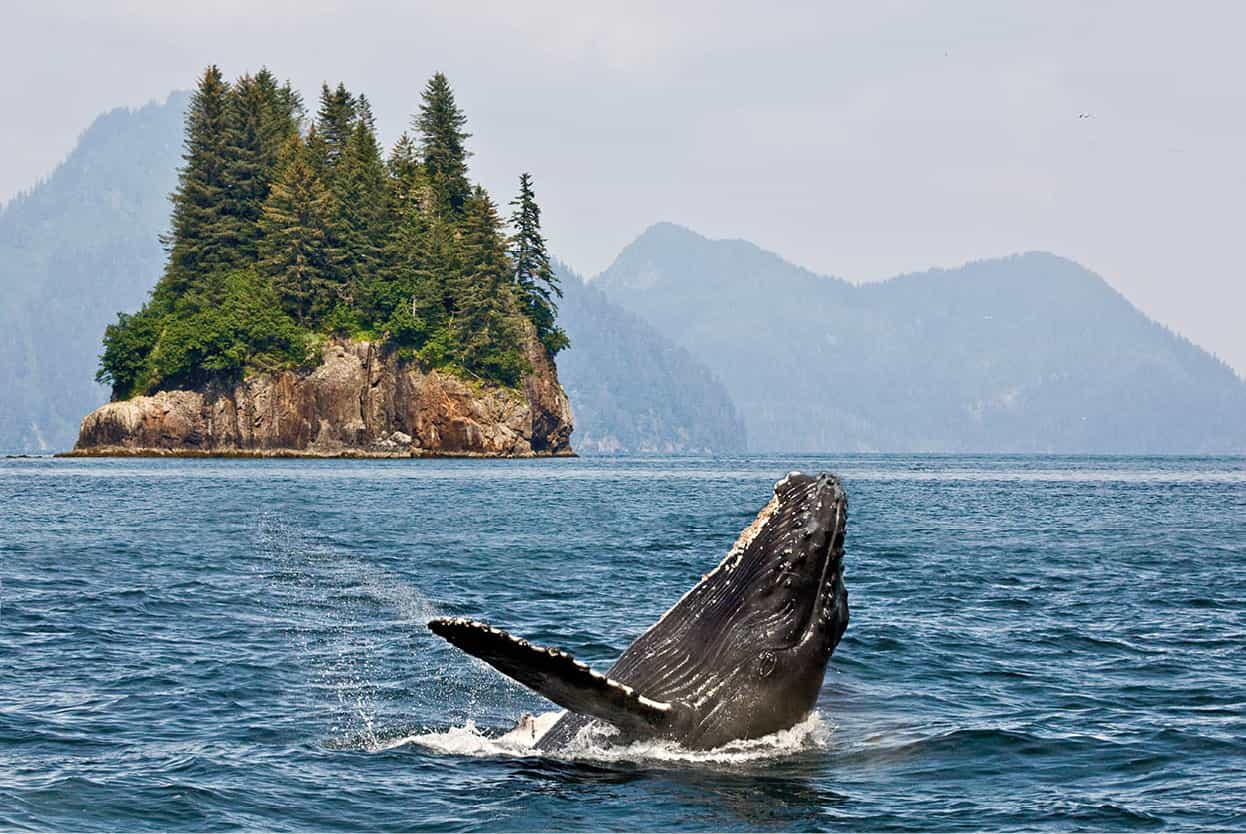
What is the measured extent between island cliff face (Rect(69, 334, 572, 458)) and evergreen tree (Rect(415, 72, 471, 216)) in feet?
73.6

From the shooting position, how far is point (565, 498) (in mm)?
55906

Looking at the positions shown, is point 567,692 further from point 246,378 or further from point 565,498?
point 246,378

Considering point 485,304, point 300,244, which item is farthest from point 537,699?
point 300,244

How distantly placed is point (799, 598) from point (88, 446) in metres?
103

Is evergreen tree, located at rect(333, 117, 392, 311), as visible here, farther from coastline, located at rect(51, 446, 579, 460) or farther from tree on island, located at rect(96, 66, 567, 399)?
coastline, located at rect(51, 446, 579, 460)

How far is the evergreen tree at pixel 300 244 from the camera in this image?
112469 millimetres

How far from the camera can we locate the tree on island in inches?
4259

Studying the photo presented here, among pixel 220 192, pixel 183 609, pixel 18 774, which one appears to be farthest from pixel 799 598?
pixel 220 192

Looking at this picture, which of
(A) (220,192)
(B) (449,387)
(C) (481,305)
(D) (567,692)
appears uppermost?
(A) (220,192)

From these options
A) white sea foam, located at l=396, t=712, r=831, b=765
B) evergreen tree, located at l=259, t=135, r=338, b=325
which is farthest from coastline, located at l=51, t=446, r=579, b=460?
white sea foam, located at l=396, t=712, r=831, b=765

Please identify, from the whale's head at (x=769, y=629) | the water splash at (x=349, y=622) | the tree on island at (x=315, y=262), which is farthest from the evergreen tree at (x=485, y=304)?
the whale's head at (x=769, y=629)

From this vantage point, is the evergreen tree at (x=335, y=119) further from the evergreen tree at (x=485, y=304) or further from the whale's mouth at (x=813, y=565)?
the whale's mouth at (x=813, y=565)

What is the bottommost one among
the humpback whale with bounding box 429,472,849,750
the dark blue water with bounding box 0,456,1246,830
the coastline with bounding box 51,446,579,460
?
the dark blue water with bounding box 0,456,1246,830

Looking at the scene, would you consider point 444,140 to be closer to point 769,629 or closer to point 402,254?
point 402,254
